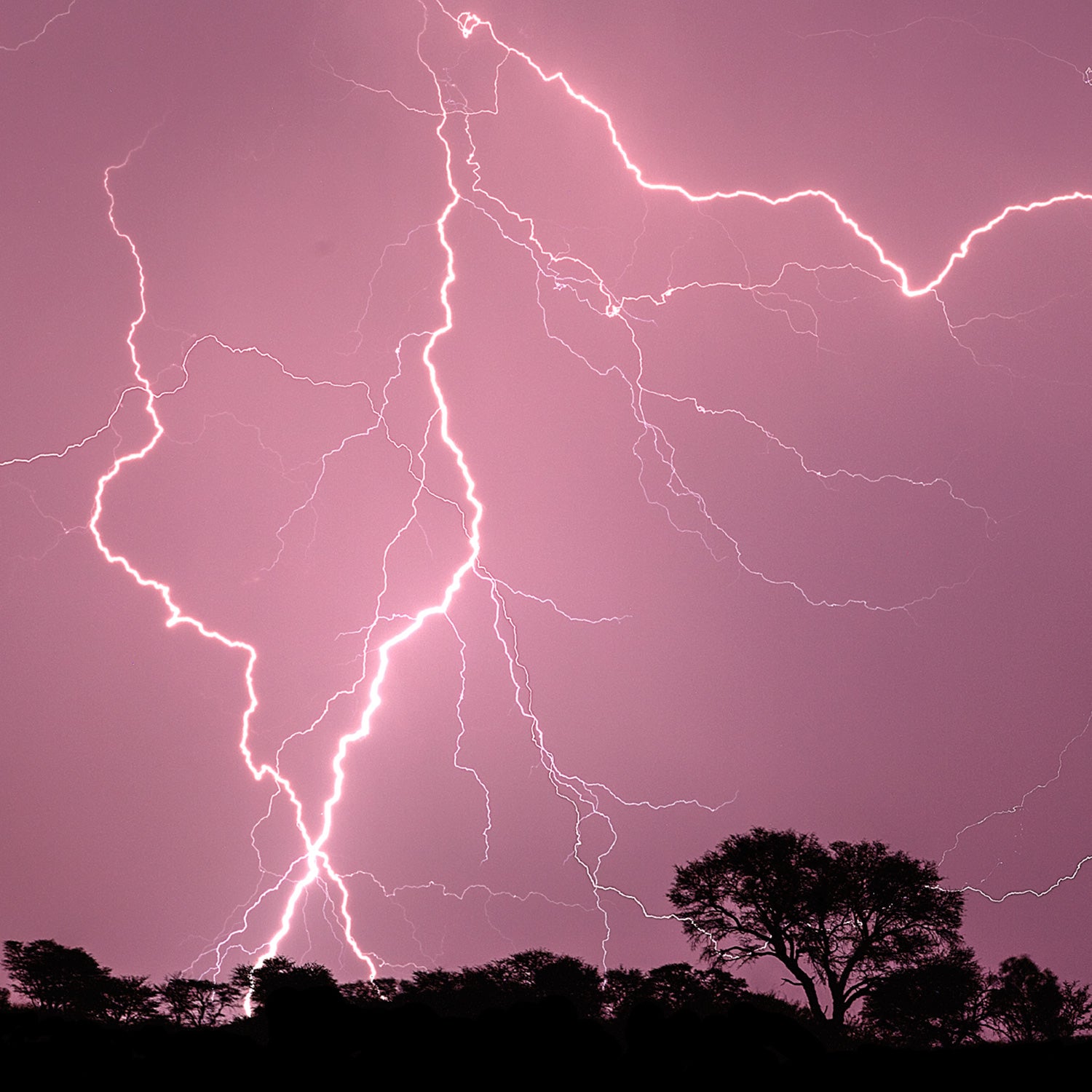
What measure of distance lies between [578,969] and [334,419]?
28870mm

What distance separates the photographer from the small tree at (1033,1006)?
21750mm

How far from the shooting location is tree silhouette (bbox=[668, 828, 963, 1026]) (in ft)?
69.6

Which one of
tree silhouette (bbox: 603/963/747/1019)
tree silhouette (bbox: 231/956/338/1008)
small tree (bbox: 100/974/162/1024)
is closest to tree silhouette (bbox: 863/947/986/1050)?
tree silhouette (bbox: 603/963/747/1019)

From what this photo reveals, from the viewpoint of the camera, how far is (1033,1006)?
73.7ft

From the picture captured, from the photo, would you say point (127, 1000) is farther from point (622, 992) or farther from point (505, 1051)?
point (505, 1051)

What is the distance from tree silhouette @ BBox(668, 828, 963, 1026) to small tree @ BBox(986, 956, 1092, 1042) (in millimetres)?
2131

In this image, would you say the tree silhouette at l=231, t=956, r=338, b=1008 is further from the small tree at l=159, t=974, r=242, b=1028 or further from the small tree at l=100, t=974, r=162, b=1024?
the small tree at l=100, t=974, r=162, b=1024

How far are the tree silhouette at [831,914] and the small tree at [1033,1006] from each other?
2.13 metres

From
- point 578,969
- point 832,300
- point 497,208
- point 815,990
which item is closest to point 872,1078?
point 815,990

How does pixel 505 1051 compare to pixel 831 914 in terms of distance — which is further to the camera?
pixel 831 914

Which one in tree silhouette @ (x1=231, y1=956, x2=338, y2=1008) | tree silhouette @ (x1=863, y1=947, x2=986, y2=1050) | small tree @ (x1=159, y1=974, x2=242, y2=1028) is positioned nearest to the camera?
tree silhouette @ (x1=863, y1=947, x2=986, y2=1050)

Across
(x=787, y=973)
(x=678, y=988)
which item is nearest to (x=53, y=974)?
(x=678, y=988)

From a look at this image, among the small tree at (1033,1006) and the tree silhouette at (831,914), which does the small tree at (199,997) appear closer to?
the tree silhouette at (831,914)

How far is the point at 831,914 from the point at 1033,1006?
6.68 metres
